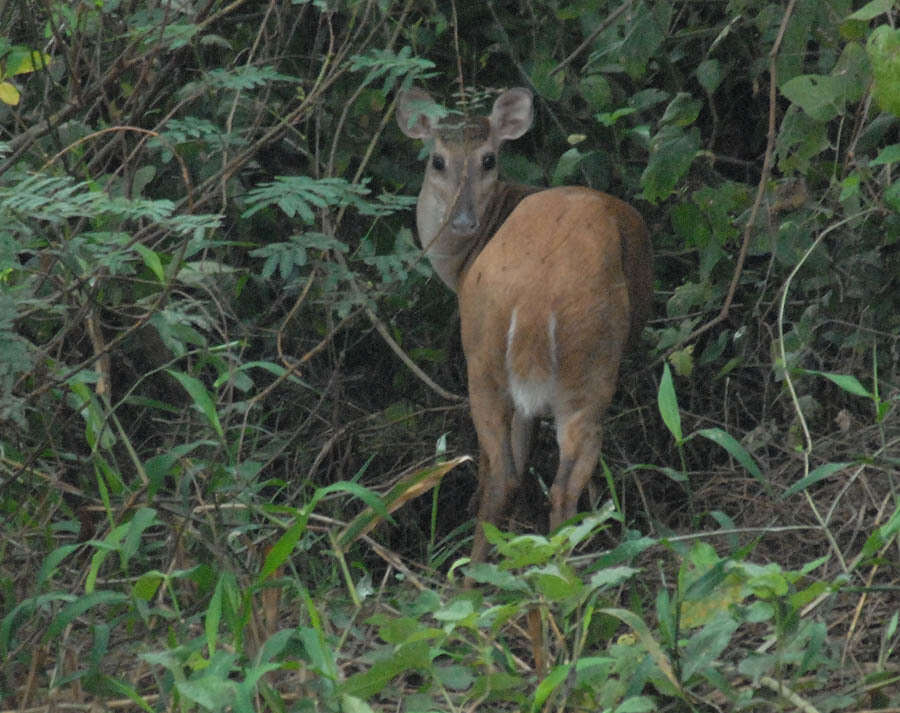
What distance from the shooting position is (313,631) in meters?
3.49

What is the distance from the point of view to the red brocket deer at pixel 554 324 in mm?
4812

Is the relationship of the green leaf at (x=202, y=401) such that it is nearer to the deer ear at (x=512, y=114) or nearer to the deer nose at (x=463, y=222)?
the deer nose at (x=463, y=222)

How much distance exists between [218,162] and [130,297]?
0.66 m

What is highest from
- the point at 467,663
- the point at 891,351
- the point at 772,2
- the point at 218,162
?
the point at 772,2

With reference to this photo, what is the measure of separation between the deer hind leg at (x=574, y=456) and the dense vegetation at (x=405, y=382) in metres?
0.24

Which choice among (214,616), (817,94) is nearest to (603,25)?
(817,94)

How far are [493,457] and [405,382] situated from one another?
1196 mm

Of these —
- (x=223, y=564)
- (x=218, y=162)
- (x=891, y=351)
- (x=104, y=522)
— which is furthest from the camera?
(x=218, y=162)

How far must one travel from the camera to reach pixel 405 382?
6.27 metres

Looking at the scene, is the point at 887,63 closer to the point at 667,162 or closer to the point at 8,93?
the point at 667,162

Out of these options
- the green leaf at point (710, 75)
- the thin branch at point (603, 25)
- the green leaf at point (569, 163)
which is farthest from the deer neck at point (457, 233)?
the green leaf at point (710, 75)

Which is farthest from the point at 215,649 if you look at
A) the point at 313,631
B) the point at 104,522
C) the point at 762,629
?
the point at 762,629

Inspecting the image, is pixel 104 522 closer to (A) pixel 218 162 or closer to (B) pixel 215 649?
(B) pixel 215 649

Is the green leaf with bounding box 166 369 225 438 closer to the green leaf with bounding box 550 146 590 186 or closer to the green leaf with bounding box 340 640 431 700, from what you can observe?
the green leaf with bounding box 340 640 431 700
